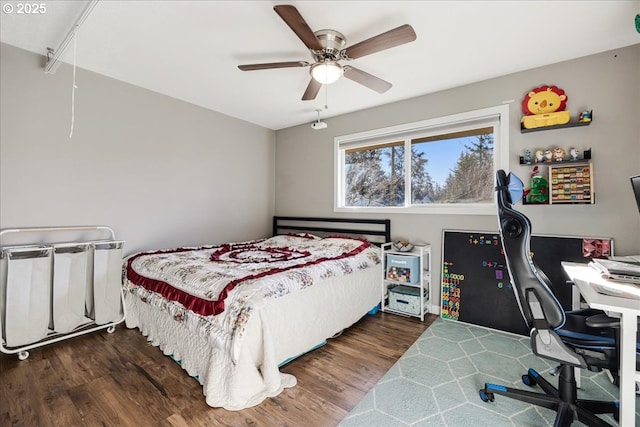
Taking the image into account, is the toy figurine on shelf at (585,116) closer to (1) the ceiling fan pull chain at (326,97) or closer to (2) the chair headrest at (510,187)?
(2) the chair headrest at (510,187)

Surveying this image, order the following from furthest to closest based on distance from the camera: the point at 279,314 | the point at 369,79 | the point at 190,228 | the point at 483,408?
the point at 190,228 < the point at 369,79 < the point at 279,314 < the point at 483,408

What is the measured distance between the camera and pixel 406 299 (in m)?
3.13

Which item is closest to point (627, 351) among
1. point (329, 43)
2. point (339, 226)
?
point (329, 43)

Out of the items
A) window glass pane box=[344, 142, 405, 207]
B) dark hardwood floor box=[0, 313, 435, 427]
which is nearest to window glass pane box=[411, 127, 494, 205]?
window glass pane box=[344, 142, 405, 207]

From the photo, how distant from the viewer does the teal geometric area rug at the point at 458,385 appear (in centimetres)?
162

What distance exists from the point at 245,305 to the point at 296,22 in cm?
174

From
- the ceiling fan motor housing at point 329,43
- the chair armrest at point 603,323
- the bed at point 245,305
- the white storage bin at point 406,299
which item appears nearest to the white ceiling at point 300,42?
the ceiling fan motor housing at point 329,43

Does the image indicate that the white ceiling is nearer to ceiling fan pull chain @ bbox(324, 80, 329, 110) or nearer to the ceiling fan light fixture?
ceiling fan pull chain @ bbox(324, 80, 329, 110)

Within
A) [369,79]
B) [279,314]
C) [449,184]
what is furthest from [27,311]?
[449,184]

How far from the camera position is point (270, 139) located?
4707 mm

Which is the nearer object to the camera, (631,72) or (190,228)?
(631,72)

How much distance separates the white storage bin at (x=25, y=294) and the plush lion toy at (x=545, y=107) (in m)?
4.35

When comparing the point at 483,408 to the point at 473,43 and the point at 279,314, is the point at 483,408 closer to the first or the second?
the point at 279,314

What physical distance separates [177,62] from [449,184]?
10.1 feet
